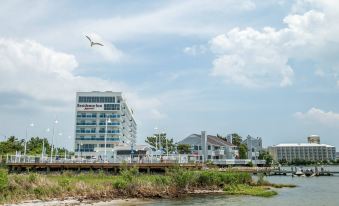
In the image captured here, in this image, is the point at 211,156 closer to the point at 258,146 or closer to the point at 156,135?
the point at 156,135

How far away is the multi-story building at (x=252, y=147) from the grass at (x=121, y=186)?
89781 mm

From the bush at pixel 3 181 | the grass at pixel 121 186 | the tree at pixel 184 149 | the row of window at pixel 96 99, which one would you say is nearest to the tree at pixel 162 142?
the tree at pixel 184 149

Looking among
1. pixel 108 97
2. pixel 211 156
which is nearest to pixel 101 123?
pixel 108 97

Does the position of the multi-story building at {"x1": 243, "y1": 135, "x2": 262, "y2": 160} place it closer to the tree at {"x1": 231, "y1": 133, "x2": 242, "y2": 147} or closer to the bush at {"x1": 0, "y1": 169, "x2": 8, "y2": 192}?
the tree at {"x1": 231, "y1": 133, "x2": 242, "y2": 147}

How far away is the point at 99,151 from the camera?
107312 millimetres

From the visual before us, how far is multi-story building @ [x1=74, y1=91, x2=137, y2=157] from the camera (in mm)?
119000

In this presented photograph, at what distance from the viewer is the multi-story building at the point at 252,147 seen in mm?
142250

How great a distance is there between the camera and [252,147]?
144m

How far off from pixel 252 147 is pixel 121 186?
107 metres

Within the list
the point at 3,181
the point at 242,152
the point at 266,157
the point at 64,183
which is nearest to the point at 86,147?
the point at 242,152

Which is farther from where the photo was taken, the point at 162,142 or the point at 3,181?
the point at 162,142

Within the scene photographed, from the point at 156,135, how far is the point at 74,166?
170ft

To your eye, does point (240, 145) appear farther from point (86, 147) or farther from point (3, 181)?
point (3, 181)

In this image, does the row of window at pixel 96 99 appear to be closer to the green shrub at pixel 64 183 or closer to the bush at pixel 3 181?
the green shrub at pixel 64 183
